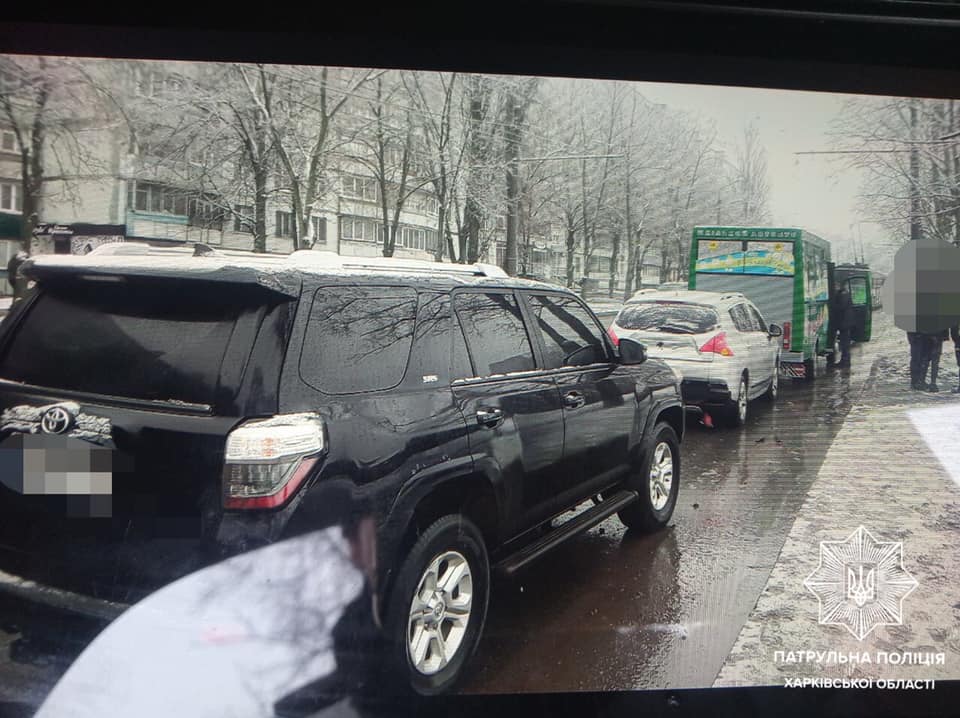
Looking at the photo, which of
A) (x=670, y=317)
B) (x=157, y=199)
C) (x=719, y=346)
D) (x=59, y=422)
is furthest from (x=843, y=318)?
(x=59, y=422)

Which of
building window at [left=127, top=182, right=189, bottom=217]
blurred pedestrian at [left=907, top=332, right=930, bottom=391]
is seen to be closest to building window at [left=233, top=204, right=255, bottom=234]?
building window at [left=127, top=182, right=189, bottom=217]

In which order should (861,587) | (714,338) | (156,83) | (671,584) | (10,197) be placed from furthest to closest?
(714,338) < (671,584) < (861,587) < (156,83) < (10,197)

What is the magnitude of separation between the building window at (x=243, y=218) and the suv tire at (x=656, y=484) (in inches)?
89.4

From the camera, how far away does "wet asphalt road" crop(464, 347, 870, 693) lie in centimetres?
288

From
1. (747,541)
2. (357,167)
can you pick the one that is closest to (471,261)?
(357,167)

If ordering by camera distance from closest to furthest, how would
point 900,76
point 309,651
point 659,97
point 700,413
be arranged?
point 309,651, point 659,97, point 900,76, point 700,413

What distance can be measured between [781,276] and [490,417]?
5.56 ft

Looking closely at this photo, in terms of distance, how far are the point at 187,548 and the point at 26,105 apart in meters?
1.83

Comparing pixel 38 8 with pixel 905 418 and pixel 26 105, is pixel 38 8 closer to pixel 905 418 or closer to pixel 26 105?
pixel 26 105

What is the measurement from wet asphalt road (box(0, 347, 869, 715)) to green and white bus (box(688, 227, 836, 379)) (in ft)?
0.60

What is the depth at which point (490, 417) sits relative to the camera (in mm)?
2766

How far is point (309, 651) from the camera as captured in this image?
2377 millimetres

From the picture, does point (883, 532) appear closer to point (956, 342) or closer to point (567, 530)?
point (956, 342)

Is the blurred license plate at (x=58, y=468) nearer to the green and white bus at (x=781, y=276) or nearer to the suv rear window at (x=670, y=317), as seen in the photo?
the suv rear window at (x=670, y=317)
